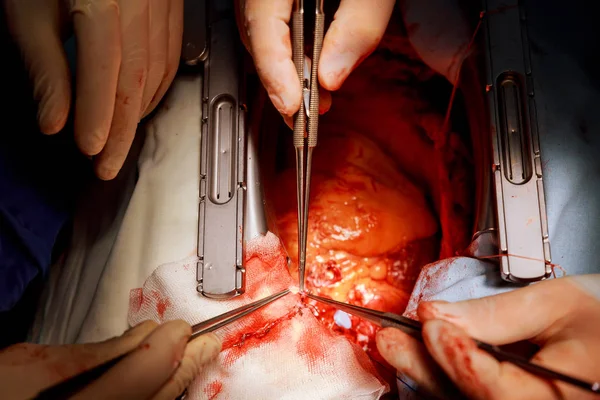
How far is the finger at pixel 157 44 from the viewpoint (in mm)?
1333

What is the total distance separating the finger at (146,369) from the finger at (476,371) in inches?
20.5

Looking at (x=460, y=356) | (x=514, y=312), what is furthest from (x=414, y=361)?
(x=514, y=312)

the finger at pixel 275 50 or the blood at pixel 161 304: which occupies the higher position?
the finger at pixel 275 50

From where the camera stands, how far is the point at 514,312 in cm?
105

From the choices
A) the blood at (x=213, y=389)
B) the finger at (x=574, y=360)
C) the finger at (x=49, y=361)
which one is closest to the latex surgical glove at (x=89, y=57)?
the finger at (x=49, y=361)

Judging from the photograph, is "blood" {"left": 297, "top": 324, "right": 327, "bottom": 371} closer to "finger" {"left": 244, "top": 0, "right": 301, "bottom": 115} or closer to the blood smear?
the blood smear

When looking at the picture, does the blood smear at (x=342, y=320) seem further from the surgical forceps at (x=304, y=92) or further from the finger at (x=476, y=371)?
the finger at (x=476, y=371)

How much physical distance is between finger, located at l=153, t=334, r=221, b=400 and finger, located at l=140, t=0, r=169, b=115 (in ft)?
2.47

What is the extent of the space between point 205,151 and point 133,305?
0.50 m

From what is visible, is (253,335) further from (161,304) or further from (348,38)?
(348,38)

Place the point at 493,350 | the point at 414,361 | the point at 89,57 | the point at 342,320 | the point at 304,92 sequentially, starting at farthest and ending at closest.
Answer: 1. the point at 342,320
2. the point at 304,92
3. the point at 89,57
4. the point at 414,361
5. the point at 493,350

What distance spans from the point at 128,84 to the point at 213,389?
83cm

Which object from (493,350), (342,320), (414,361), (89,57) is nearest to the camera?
(493,350)

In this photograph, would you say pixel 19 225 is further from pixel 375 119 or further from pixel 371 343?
pixel 375 119
